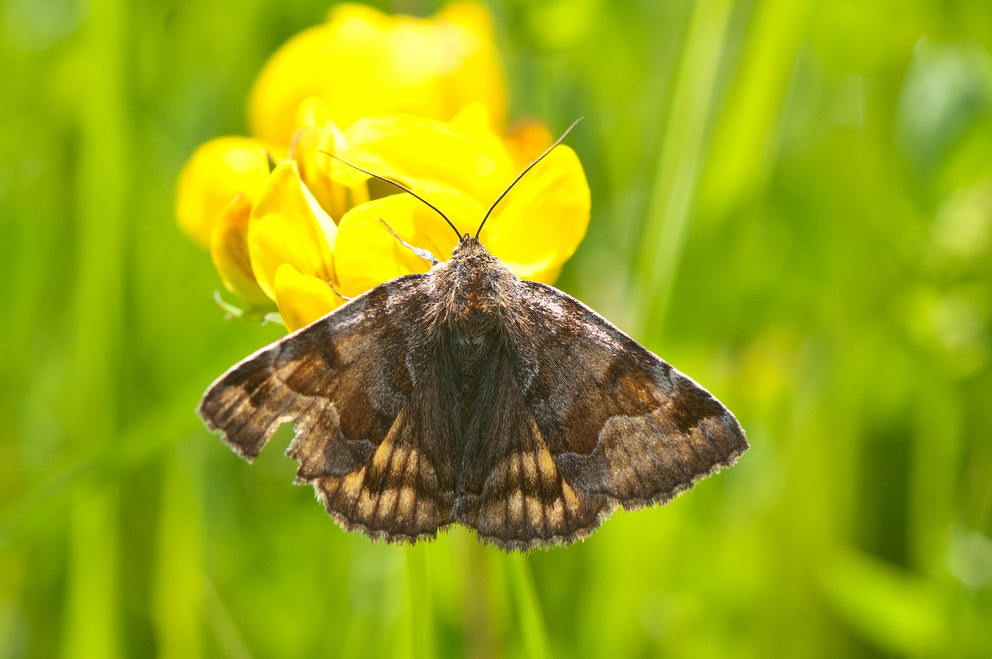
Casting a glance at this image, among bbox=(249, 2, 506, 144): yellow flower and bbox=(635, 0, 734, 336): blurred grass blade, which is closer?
bbox=(249, 2, 506, 144): yellow flower

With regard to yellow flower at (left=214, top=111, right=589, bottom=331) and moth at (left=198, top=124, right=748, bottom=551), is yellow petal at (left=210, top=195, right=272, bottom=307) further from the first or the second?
moth at (left=198, top=124, right=748, bottom=551)

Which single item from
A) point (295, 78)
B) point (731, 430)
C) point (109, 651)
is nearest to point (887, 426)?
point (731, 430)

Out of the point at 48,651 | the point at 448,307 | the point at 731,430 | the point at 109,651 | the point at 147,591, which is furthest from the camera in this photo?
the point at 147,591

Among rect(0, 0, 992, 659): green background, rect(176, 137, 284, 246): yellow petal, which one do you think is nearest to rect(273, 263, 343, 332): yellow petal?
rect(176, 137, 284, 246): yellow petal

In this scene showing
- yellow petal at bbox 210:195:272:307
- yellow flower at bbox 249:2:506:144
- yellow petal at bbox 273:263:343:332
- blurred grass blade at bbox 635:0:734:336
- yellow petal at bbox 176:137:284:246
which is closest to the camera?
yellow petal at bbox 273:263:343:332

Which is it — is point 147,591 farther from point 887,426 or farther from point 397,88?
point 887,426

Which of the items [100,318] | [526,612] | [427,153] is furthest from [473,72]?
[526,612]
